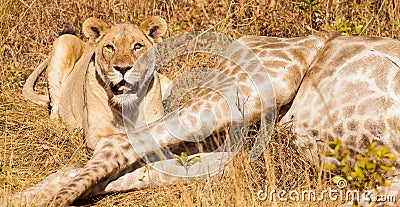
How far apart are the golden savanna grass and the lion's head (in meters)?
0.50

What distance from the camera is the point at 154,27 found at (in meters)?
5.58

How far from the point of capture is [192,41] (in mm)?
6770

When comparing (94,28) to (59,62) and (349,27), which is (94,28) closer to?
(59,62)

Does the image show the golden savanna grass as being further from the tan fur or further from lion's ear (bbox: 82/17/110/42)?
lion's ear (bbox: 82/17/110/42)

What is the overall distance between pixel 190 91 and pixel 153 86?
0.48 m

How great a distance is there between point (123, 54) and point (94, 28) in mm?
503

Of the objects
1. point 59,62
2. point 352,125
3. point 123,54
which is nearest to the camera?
point 352,125

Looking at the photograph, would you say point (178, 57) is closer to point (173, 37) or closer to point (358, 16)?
point (173, 37)

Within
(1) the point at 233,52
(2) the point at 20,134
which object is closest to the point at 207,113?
(1) the point at 233,52

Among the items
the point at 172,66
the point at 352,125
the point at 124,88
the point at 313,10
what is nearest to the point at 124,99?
the point at 124,88

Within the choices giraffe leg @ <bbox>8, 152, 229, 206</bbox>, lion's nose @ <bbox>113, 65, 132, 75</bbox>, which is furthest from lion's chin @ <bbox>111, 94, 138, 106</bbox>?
giraffe leg @ <bbox>8, 152, 229, 206</bbox>

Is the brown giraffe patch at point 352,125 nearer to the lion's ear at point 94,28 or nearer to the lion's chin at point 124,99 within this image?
the lion's chin at point 124,99

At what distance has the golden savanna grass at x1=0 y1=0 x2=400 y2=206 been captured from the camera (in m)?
4.48

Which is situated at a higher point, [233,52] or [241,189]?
[233,52]
